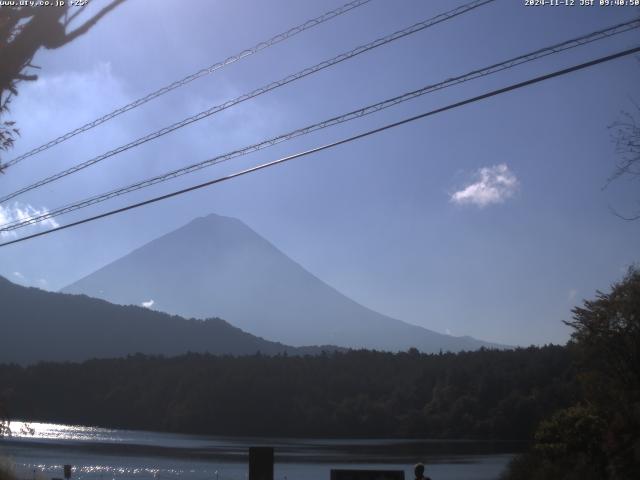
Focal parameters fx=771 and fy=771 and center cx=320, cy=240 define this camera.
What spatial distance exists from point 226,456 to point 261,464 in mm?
71660

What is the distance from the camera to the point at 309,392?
4614 inches

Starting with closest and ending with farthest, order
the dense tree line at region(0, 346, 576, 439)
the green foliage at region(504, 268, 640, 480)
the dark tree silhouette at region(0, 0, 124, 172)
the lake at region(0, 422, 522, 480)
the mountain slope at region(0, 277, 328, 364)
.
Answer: the dark tree silhouette at region(0, 0, 124, 172) < the green foliage at region(504, 268, 640, 480) < the lake at region(0, 422, 522, 480) < the dense tree line at region(0, 346, 576, 439) < the mountain slope at region(0, 277, 328, 364)

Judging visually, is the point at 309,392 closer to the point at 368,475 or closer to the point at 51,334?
the point at 51,334

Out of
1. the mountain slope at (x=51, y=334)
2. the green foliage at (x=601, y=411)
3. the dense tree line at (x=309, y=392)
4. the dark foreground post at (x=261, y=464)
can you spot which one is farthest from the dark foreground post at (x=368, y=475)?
the mountain slope at (x=51, y=334)

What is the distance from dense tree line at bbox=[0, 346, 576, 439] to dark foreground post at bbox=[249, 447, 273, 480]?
262ft

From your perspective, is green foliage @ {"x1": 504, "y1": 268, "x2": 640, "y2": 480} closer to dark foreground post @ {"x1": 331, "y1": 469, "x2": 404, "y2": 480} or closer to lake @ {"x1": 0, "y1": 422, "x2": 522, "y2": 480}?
dark foreground post @ {"x1": 331, "y1": 469, "x2": 404, "y2": 480}

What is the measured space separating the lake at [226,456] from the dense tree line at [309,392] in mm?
3417

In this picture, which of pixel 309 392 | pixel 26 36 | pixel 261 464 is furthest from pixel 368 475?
pixel 309 392

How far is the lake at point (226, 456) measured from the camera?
6313 centimetres

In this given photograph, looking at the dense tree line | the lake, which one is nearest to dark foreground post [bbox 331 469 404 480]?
the lake

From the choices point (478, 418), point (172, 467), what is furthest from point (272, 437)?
point (172, 467)

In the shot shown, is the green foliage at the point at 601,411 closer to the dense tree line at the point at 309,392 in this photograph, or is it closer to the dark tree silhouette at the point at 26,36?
the dark tree silhouette at the point at 26,36

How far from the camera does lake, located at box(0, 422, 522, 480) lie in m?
63.1

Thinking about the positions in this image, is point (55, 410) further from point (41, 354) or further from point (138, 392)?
point (41, 354)
